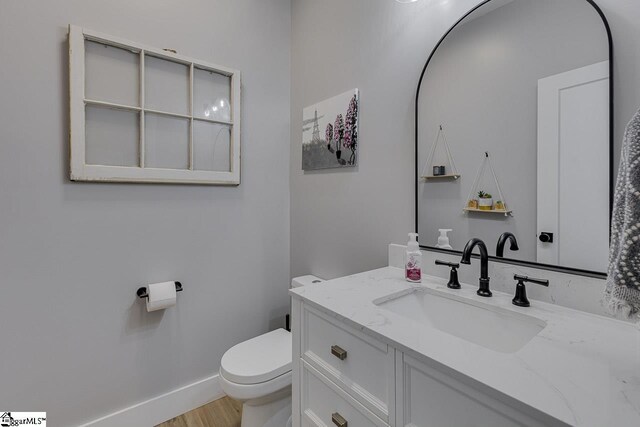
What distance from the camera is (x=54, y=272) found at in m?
1.33

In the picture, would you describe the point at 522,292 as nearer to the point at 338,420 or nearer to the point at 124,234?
the point at 338,420

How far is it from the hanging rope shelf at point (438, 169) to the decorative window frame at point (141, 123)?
1090 mm

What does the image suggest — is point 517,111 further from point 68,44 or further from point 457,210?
point 68,44

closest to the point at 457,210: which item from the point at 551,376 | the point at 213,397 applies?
the point at 551,376

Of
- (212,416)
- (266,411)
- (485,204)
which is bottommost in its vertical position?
(212,416)

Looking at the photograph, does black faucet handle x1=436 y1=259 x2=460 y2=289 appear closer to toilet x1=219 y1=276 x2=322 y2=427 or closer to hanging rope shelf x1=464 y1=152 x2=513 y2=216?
hanging rope shelf x1=464 y1=152 x2=513 y2=216

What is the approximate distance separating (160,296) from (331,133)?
1262 mm

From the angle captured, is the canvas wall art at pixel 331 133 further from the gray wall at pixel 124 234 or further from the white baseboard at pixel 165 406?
the white baseboard at pixel 165 406

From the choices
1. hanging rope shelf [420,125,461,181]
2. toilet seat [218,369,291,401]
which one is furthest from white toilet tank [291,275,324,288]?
hanging rope shelf [420,125,461,181]

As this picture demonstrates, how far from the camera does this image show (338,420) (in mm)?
844

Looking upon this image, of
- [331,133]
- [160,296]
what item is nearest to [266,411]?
[160,296]

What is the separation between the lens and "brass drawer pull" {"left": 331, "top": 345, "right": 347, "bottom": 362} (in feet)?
2.71

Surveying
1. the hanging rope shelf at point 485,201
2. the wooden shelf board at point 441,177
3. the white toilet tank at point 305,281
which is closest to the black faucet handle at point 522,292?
the hanging rope shelf at point 485,201

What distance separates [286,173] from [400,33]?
109cm
